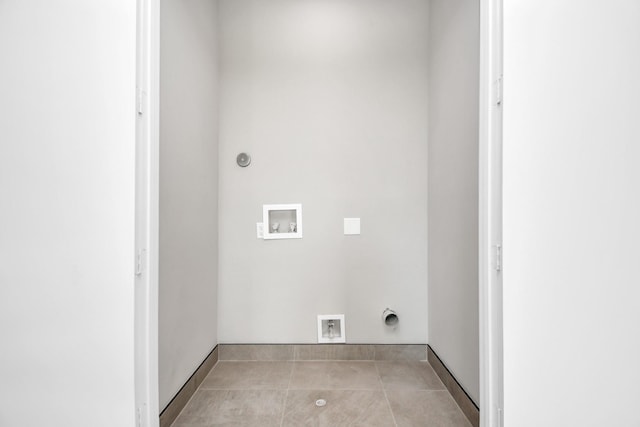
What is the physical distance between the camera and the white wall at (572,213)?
2.47 feet

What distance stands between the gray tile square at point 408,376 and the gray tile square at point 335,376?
6 centimetres

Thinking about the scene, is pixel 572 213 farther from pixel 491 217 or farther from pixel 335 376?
pixel 335 376

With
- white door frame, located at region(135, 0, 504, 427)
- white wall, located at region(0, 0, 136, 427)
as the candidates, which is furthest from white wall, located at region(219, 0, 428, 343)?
white wall, located at region(0, 0, 136, 427)

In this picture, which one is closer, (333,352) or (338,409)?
(338,409)

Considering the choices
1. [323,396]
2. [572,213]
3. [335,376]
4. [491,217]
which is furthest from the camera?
[335,376]

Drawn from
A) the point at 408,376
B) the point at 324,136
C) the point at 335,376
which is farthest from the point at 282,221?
the point at 408,376

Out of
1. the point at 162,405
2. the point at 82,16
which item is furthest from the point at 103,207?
the point at 162,405

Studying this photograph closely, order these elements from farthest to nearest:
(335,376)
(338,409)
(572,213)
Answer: (335,376) < (338,409) < (572,213)

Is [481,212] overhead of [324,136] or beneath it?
beneath

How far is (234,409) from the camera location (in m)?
1.84

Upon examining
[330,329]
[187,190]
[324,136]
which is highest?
[324,136]

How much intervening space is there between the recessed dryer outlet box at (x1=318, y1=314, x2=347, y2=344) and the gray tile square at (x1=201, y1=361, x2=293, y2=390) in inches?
12.2

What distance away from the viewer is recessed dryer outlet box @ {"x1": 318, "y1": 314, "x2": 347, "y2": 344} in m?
2.50

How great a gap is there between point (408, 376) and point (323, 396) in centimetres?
63
